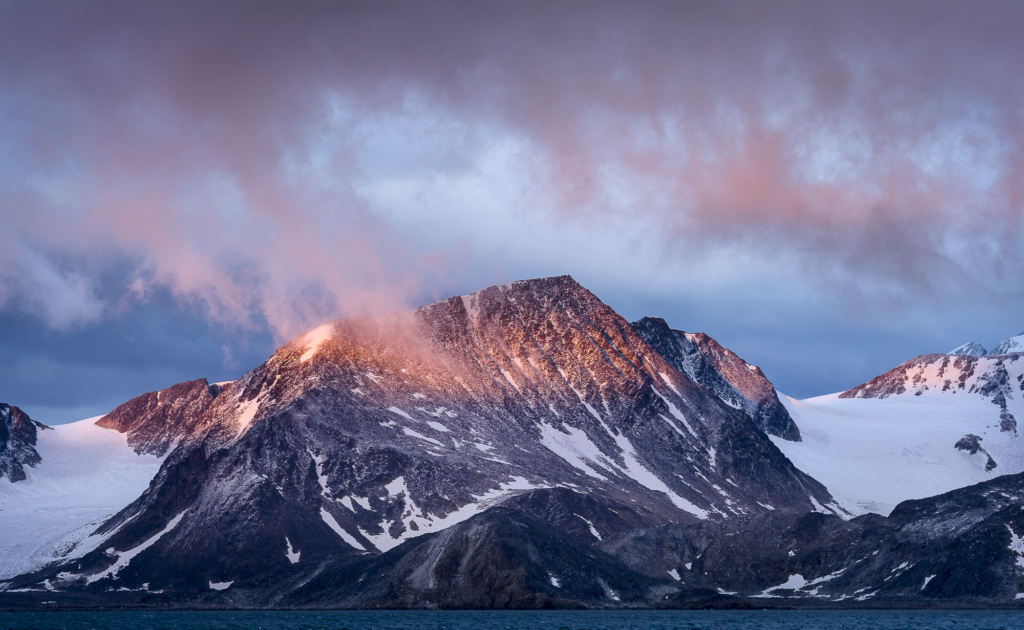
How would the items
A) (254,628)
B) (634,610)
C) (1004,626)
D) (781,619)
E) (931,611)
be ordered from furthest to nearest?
(634,610) < (931,611) < (781,619) < (254,628) < (1004,626)

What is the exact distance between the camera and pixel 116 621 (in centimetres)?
17288

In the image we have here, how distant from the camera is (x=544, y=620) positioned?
161 meters

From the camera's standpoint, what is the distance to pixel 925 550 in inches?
7854

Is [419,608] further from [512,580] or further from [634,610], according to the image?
[634,610]

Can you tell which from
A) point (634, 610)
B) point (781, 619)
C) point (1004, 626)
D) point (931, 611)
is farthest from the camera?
point (634, 610)

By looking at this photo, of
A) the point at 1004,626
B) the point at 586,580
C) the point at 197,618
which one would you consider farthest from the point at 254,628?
the point at 1004,626

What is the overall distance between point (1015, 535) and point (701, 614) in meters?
58.9

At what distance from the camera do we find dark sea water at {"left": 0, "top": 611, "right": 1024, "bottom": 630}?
5728 inches

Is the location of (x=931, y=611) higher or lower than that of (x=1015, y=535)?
lower

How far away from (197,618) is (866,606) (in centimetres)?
11430

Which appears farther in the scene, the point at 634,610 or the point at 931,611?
the point at 634,610

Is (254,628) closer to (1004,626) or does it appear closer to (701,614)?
(701,614)

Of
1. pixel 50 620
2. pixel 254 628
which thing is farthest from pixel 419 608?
pixel 50 620

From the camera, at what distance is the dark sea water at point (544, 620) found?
146 m
